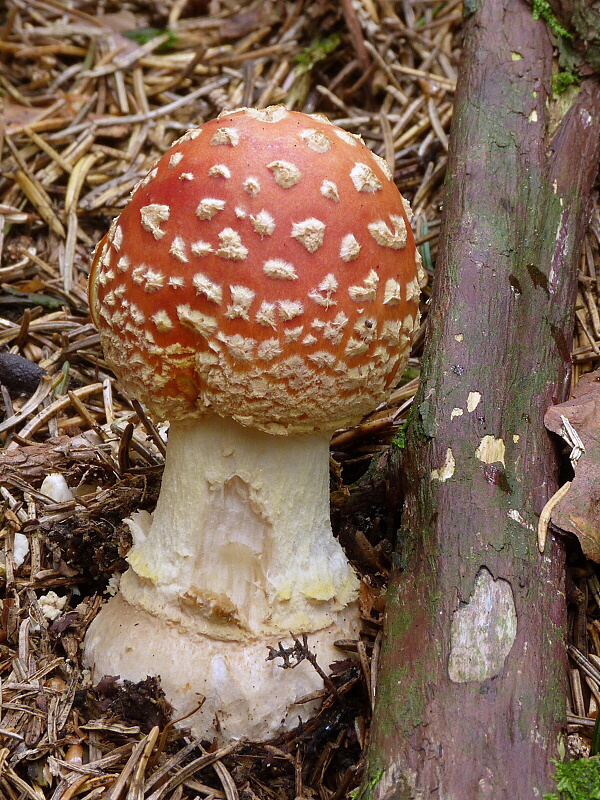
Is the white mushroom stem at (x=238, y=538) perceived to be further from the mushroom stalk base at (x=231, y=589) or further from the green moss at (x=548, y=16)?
the green moss at (x=548, y=16)

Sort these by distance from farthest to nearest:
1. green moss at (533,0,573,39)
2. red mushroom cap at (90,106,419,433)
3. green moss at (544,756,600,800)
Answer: green moss at (533,0,573,39)
red mushroom cap at (90,106,419,433)
green moss at (544,756,600,800)

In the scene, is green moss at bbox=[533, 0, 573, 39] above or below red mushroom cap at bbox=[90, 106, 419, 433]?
above

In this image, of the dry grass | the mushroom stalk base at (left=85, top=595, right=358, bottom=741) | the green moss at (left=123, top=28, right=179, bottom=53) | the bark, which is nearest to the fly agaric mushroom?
the mushroom stalk base at (left=85, top=595, right=358, bottom=741)

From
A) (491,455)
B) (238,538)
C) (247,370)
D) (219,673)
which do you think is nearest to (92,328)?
(238,538)

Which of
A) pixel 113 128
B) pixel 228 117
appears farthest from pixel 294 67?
pixel 228 117

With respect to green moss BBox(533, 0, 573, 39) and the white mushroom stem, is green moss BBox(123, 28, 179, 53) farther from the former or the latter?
the white mushroom stem

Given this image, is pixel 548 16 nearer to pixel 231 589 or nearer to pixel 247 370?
pixel 247 370
